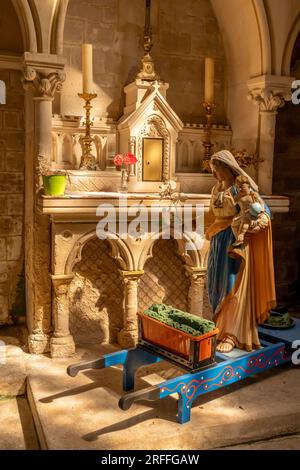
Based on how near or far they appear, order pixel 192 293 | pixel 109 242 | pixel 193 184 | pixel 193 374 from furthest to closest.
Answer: pixel 193 184
pixel 192 293
pixel 109 242
pixel 193 374

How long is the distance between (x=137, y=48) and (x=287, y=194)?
9.91ft

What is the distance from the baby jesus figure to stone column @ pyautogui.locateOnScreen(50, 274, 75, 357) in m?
1.83

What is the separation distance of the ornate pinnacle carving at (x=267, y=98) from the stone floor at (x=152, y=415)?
10.2 ft

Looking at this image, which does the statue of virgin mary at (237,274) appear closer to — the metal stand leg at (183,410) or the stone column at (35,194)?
the metal stand leg at (183,410)

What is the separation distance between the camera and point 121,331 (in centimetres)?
583

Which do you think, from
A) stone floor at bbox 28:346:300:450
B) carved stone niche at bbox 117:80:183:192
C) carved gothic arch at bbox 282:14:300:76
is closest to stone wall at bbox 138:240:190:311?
carved stone niche at bbox 117:80:183:192

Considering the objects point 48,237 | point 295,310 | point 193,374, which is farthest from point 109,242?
point 295,310

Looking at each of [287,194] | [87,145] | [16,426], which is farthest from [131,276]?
[287,194]

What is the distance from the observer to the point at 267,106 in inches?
249

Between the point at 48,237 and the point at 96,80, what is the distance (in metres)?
2.07

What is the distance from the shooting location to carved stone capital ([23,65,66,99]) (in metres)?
5.19

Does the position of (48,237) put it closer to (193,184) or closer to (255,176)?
(193,184)

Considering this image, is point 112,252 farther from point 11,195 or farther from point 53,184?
point 11,195

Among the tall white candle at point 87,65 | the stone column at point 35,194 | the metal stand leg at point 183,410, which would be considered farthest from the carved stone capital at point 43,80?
the metal stand leg at point 183,410
